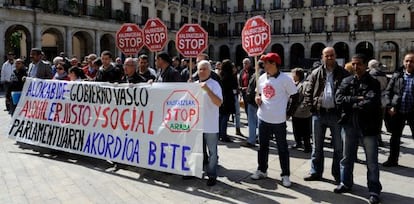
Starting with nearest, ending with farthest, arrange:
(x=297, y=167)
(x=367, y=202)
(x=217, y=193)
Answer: (x=367, y=202) < (x=217, y=193) < (x=297, y=167)

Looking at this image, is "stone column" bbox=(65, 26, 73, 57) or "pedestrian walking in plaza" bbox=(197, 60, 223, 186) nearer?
"pedestrian walking in plaza" bbox=(197, 60, 223, 186)

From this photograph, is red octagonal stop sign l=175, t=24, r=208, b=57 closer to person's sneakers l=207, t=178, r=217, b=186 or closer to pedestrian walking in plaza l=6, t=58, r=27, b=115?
pedestrian walking in plaza l=6, t=58, r=27, b=115

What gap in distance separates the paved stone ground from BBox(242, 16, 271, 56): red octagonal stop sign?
6.62ft

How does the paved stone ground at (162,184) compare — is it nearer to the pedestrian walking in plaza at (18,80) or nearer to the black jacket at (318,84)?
the black jacket at (318,84)

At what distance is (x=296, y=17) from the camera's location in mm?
49281

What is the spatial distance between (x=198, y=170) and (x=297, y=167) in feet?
6.74

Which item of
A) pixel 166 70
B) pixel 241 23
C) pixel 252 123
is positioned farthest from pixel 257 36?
pixel 241 23

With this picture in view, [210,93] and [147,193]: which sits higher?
[210,93]

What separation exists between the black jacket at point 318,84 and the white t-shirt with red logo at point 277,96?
253 mm

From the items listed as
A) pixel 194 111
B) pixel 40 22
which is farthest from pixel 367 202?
pixel 40 22

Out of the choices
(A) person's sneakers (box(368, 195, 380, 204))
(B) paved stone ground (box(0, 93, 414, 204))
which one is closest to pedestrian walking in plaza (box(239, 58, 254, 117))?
(B) paved stone ground (box(0, 93, 414, 204))

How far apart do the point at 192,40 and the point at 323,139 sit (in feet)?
16.2

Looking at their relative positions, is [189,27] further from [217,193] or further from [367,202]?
[367,202]

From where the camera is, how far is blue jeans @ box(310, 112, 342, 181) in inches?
210
